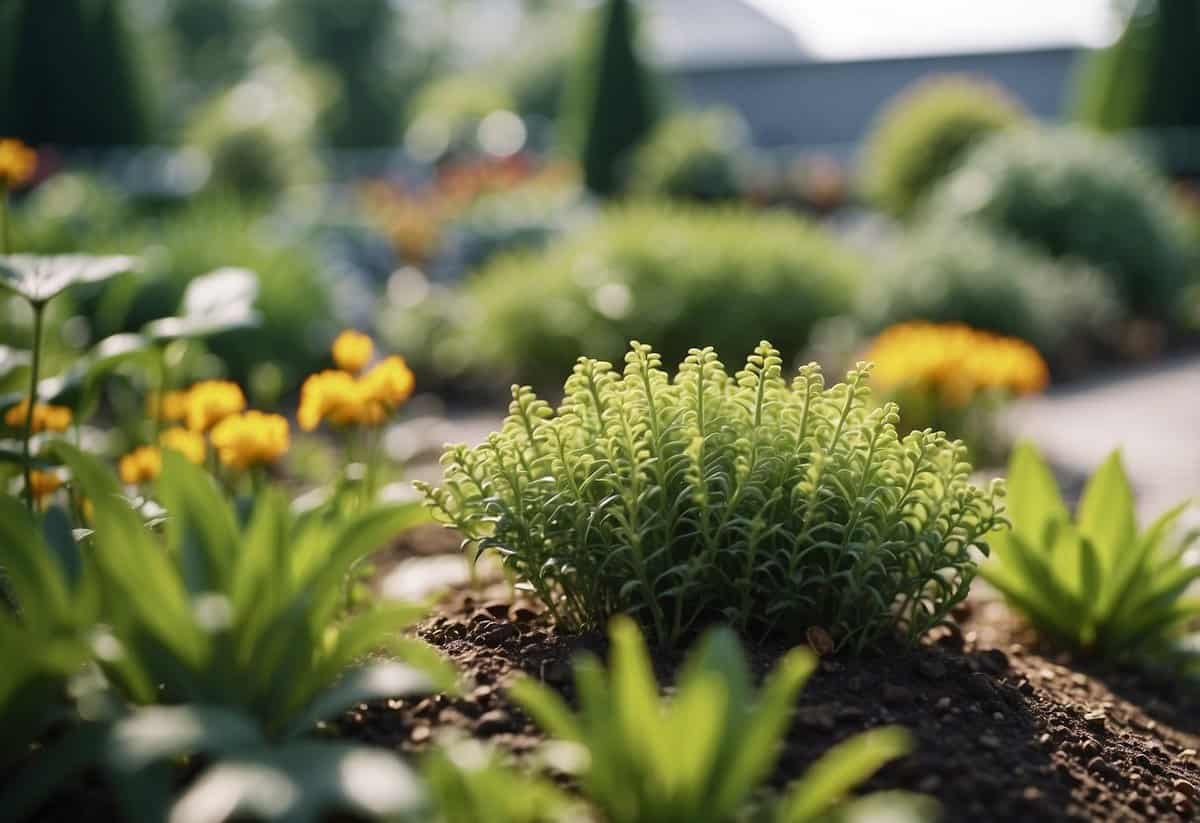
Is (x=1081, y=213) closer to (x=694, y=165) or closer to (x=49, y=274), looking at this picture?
(x=694, y=165)

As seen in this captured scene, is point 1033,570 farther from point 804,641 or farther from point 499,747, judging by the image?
point 499,747

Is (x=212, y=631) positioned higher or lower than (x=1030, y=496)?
higher

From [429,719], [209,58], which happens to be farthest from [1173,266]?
[209,58]

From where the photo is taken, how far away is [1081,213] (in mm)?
9469

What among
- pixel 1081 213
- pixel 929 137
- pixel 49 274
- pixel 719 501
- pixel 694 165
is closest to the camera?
pixel 719 501

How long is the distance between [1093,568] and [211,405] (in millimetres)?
1928

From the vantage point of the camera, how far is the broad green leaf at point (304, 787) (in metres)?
1.11

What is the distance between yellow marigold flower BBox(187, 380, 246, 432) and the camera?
8.39ft

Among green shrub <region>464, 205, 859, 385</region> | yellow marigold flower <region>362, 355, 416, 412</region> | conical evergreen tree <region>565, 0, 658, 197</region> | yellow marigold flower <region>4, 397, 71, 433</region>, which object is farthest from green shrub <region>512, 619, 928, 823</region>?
conical evergreen tree <region>565, 0, 658, 197</region>

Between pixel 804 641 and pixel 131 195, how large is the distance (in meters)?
11.4

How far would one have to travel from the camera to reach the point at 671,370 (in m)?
7.07

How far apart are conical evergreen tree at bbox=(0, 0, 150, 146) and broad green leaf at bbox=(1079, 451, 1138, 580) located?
1482 centimetres

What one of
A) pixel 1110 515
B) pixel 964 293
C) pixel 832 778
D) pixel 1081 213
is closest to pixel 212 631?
pixel 832 778

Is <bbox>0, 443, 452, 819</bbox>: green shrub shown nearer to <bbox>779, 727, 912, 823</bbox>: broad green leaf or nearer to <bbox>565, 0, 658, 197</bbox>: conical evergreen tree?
<bbox>779, 727, 912, 823</bbox>: broad green leaf
